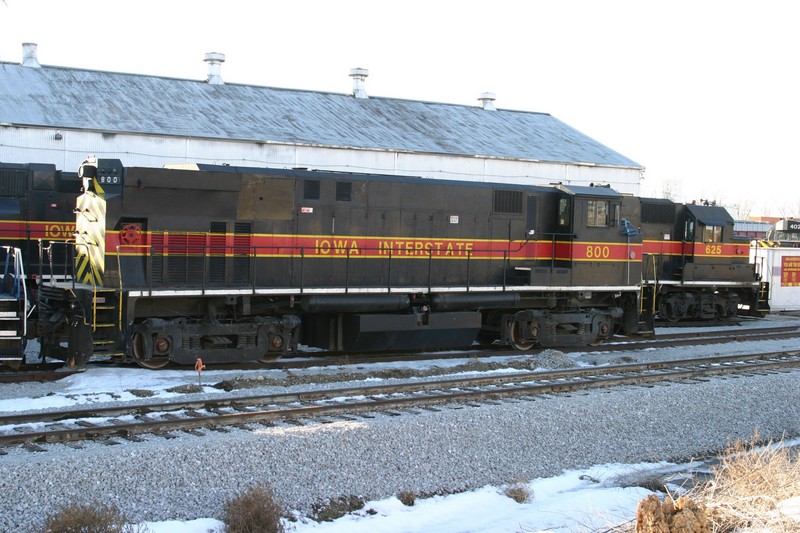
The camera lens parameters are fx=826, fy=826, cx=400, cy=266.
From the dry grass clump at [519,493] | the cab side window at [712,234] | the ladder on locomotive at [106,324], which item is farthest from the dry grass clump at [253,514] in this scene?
the cab side window at [712,234]

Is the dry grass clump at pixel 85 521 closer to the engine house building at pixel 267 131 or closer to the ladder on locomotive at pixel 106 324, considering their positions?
the ladder on locomotive at pixel 106 324

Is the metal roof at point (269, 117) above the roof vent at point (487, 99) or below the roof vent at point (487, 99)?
below

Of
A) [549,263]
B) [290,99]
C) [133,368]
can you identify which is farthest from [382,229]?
[290,99]

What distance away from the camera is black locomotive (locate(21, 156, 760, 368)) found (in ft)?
40.9

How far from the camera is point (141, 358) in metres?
12.7

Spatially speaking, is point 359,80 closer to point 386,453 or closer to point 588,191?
point 588,191

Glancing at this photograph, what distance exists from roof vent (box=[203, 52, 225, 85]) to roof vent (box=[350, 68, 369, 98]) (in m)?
4.94

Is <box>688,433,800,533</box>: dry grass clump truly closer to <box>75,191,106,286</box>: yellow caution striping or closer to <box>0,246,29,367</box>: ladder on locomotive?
<box>0,246,29,367</box>: ladder on locomotive

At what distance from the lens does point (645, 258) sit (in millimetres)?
21625

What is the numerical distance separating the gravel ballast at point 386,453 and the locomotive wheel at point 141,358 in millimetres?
4392

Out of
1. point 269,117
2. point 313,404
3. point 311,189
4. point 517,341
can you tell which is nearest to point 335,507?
point 313,404

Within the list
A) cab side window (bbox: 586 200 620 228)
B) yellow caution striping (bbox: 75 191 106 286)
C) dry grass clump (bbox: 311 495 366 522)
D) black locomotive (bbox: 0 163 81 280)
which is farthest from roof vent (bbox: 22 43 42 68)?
dry grass clump (bbox: 311 495 366 522)

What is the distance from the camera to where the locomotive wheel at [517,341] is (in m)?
16.2

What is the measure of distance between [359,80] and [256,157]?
26.9 ft
